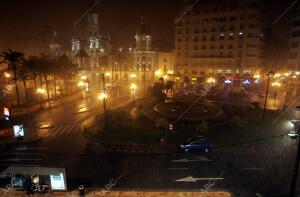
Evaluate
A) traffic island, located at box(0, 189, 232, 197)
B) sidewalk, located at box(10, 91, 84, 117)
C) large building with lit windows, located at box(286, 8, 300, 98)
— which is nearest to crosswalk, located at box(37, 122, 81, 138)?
sidewalk, located at box(10, 91, 84, 117)

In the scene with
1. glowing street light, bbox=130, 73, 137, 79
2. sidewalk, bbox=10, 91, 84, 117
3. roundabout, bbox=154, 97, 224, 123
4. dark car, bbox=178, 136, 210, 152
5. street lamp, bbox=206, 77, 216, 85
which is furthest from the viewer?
glowing street light, bbox=130, 73, 137, 79

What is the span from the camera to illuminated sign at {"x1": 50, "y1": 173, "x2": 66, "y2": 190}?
1628 centimetres

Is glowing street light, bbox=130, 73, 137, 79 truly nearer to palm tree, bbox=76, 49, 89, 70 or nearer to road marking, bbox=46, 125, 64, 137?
palm tree, bbox=76, 49, 89, 70

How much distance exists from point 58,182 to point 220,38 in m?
64.0

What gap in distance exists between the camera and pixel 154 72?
84.5 metres

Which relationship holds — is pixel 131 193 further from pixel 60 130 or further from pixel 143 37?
pixel 143 37

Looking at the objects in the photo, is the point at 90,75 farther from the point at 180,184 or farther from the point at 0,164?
the point at 180,184

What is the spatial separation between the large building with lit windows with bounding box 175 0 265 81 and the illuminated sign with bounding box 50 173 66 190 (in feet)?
197

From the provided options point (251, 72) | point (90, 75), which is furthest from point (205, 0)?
point (90, 75)

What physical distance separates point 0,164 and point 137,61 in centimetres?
6583

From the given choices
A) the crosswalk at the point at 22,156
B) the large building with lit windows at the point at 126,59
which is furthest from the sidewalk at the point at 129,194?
the large building with lit windows at the point at 126,59

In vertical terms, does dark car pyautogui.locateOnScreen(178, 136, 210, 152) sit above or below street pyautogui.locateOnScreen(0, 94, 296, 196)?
above

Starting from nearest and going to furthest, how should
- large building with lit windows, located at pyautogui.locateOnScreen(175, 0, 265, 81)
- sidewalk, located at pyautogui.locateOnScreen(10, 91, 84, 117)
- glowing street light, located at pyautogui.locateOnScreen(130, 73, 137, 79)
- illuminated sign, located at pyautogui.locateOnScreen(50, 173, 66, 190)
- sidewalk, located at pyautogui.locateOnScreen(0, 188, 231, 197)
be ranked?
1. illuminated sign, located at pyautogui.locateOnScreen(50, 173, 66, 190)
2. sidewalk, located at pyautogui.locateOnScreen(0, 188, 231, 197)
3. sidewalk, located at pyautogui.locateOnScreen(10, 91, 84, 117)
4. large building with lit windows, located at pyautogui.locateOnScreen(175, 0, 265, 81)
5. glowing street light, located at pyautogui.locateOnScreen(130, 73, 137, 79)

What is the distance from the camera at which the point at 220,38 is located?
2672 inches
